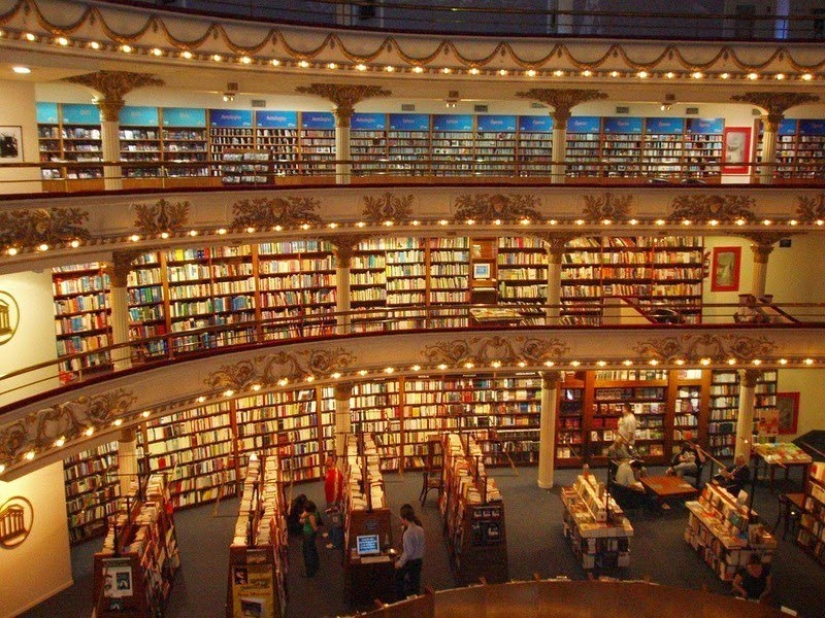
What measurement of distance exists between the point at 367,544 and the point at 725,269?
9.47m

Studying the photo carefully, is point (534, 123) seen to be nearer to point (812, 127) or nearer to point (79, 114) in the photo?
point (812, 127)

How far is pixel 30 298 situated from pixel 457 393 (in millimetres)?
7486

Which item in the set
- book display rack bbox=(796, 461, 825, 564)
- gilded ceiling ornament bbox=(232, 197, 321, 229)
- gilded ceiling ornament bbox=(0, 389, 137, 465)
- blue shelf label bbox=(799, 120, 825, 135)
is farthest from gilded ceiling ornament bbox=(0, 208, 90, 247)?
blue shelf label bbox=(799, 120, 825, 135)

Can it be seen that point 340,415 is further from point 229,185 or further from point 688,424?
point 688,424

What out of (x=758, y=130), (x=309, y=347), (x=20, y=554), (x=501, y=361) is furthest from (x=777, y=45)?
(x=20, y=554)

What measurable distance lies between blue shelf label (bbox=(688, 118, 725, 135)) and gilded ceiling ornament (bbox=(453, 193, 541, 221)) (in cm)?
551

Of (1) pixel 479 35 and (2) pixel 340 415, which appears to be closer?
(1) pixel 479 35

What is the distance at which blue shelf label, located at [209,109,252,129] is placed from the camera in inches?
565

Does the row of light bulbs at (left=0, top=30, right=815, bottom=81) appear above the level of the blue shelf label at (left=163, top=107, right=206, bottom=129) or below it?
above

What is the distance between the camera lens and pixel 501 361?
41.3 ft

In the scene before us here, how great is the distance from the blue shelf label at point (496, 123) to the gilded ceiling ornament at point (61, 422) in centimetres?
918

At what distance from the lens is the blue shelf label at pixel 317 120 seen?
15.1 m

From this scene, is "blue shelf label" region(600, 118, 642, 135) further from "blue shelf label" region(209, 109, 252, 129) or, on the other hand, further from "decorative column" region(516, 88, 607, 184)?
"blue shelf label" region(209, 109, 252, 129)

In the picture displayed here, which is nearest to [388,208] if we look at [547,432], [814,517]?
[547,432]
